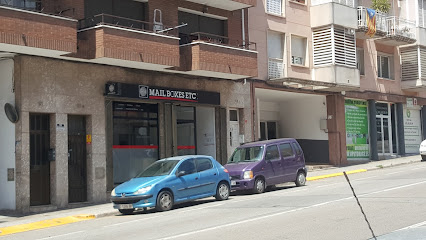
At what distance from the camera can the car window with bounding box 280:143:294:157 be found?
68.2 feet

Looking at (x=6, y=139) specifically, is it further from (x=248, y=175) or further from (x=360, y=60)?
(x=360, y=60)

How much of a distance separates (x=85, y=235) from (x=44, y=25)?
306 inches

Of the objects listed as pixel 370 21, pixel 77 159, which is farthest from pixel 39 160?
pixel 370 21

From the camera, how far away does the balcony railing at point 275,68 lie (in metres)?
27.5

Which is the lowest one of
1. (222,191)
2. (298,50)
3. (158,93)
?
(222,191)

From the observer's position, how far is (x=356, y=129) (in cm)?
3319

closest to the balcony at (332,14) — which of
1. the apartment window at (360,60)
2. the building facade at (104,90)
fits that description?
the apartment window at (360,60)

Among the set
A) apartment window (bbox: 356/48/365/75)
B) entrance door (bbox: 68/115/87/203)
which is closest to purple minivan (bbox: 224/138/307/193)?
entrance door (bbox: 68/115/87/203)

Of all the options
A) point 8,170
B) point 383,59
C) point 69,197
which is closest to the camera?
point 8,170

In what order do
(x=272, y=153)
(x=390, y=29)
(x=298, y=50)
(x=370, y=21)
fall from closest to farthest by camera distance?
(x=272, y=153), (x=298, y=50), (x=370, y=21), (x=390, y=29)

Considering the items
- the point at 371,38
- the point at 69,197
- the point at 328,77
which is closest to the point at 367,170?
the point at 328,77

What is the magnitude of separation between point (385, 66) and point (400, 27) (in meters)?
2.54

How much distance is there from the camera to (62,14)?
1908 cm

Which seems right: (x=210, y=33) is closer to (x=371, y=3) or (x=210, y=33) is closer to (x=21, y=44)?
(x=21, y=44)
